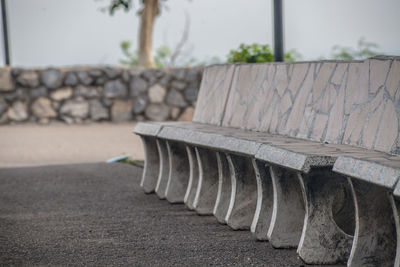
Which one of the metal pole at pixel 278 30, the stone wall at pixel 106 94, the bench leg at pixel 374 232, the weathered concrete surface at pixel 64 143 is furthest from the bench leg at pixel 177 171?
the stone wall at pixel 106 94

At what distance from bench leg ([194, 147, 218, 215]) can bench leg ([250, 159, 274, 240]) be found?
0.95m

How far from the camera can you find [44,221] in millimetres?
5336

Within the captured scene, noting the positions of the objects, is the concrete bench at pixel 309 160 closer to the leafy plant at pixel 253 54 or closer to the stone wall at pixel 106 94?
the leafy plant at pixel 253 54

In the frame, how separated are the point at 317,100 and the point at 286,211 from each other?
81 cm

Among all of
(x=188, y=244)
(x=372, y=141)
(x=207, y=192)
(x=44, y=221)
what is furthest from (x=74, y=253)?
(x=372, y=141)

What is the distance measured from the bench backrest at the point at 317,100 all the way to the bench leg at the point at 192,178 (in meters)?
0.43

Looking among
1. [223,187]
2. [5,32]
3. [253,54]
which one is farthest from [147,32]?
[223,187]

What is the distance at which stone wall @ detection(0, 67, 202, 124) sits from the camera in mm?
13695

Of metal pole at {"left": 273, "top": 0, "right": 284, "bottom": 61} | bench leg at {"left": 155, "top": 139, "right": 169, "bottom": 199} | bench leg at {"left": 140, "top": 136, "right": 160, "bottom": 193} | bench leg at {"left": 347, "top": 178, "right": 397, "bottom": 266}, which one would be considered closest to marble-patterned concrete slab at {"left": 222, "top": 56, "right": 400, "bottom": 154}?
bench leg at {"left": 347, "top": 178, "right": 397, "bottom": 266}

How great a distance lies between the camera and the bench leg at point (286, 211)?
14.1ft

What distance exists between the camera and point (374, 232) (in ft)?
11.8

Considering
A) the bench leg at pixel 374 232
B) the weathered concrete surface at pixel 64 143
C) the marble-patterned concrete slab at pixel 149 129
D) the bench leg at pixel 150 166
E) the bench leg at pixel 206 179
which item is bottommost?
the weathered concrete surface at pixel 64 143

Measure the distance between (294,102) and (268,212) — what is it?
2.78 feet

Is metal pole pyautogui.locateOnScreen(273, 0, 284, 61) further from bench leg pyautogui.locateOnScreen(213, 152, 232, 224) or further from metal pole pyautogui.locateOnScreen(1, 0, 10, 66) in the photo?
metal pole pyautogui.locateOnScreen(1, 0, 10, 66)
